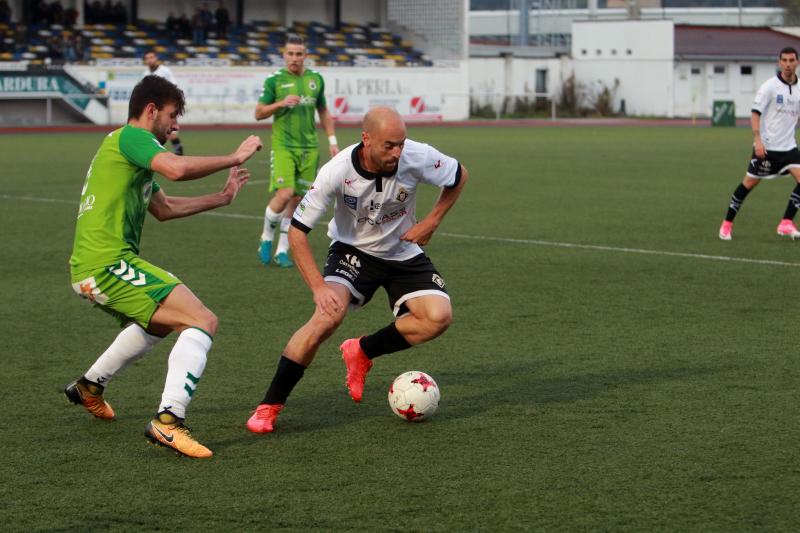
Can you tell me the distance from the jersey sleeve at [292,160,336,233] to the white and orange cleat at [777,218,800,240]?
9.05 m

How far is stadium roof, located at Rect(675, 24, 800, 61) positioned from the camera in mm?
59625

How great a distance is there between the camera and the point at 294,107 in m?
12.5

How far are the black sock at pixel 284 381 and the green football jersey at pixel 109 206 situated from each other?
0.98 m

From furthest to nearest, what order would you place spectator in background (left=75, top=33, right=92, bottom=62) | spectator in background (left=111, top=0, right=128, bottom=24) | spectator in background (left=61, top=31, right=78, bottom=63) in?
1. spectator in background (left=111, top=0, right=128, bottom=24)
2. spectator in background (left=75, top=33, right=92, bottom=62)
3. spectator in background (left=61, top=31, right=78, bottom=63)

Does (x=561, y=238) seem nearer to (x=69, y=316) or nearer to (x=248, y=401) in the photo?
(x=69, y=316)

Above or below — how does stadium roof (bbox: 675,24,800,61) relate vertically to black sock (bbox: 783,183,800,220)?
above

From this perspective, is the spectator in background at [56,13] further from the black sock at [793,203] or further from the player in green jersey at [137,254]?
the player in green jersey at [137,254]

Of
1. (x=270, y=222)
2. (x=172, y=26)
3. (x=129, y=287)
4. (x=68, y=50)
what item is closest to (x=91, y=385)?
(x=129, y=287)

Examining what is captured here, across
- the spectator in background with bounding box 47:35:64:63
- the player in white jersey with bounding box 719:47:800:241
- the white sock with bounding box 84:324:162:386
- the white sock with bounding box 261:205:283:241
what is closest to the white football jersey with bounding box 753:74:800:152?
the player in white jersey with bounding box 719:47:800:241

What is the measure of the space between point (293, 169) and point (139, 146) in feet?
22.2

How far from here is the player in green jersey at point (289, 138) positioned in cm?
1215

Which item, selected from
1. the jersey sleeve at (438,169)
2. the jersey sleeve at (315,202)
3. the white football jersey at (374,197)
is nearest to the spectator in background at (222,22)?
the white football jersey at (374,197)

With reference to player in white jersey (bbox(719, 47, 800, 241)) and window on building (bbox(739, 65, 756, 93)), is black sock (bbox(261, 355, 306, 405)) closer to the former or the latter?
player in white jersey (bbox(719, 47, 800, 241))

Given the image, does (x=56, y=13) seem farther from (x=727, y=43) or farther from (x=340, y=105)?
(x=727, y=43)
